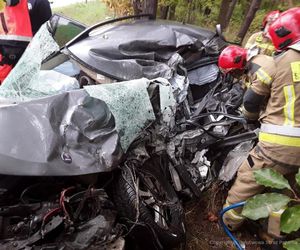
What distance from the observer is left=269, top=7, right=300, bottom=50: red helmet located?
253cm

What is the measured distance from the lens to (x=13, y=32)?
3.65 metres

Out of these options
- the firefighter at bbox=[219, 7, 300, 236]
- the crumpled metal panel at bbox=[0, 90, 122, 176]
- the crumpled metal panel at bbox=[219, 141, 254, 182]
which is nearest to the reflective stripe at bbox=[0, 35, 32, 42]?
the crumpled metal panel at bbox=[0, 90, 122, 176]

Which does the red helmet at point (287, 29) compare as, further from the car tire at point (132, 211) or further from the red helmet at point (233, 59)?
the car tire at point (132, 211)

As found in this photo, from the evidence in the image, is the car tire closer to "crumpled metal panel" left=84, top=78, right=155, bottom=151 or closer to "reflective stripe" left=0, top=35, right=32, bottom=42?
"crumpled metal panel" left=84, top=78, right=155, bottom=151

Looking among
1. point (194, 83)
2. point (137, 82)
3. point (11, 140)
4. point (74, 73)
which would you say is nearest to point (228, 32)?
point (194, 83)

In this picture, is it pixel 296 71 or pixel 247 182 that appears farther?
pixel 247 182

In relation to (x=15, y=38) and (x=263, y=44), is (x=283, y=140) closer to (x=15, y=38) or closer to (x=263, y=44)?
(x=263, y=44)

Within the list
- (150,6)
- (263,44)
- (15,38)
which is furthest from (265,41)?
(15,38)

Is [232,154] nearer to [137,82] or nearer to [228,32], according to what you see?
[137,82]

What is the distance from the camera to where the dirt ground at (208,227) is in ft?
9.52

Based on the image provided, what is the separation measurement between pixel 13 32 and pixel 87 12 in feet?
31.3

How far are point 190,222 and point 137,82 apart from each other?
1.49 meters

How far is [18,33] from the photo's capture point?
365cm

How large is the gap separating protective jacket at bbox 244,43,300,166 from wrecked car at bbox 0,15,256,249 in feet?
1.57
